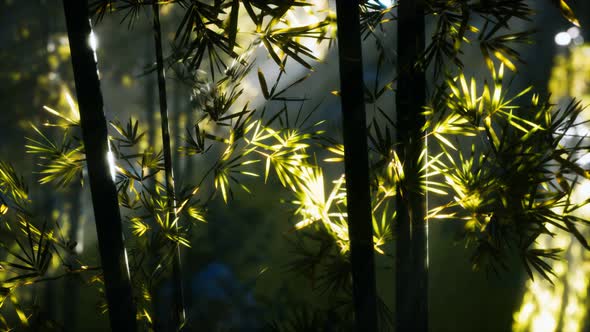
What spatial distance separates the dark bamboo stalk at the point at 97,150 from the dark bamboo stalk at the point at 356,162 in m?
0.82

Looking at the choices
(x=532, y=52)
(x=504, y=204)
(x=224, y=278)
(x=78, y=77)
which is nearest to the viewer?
(x=78, y=77)

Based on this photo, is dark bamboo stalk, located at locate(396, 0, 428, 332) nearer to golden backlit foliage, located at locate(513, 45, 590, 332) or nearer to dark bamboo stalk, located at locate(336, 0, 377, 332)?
dark bamboo stalk, located at locate(336, 0, 377, 332)

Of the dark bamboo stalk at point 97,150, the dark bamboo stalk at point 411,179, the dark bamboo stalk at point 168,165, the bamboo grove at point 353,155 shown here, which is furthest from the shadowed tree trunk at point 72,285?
the dark bamboo stalk at point 411,179

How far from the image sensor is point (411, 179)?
1.76m

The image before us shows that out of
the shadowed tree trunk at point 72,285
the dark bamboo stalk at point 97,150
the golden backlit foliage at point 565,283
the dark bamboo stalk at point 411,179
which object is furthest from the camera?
the shadowed tree trunk at point 72,285

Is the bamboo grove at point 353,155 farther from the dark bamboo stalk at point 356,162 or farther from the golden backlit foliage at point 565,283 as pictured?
the golden backlit foliage at point 565,283

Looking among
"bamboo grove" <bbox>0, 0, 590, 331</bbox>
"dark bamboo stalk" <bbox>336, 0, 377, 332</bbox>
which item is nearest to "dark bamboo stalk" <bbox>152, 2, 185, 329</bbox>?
"bamboo grove" <bbox>0, 0, 590, 331</bbox>

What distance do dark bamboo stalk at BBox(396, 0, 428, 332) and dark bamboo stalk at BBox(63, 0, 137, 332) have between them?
1.09 metres

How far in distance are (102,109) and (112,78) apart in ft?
22.0

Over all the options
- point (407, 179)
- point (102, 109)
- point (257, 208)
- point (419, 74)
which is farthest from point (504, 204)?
point (257, 208)

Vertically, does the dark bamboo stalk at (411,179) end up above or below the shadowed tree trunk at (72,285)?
above

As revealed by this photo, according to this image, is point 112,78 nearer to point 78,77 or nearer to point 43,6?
point 43,6

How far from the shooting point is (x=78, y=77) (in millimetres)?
1434

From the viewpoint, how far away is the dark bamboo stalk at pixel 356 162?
1.47 metres
